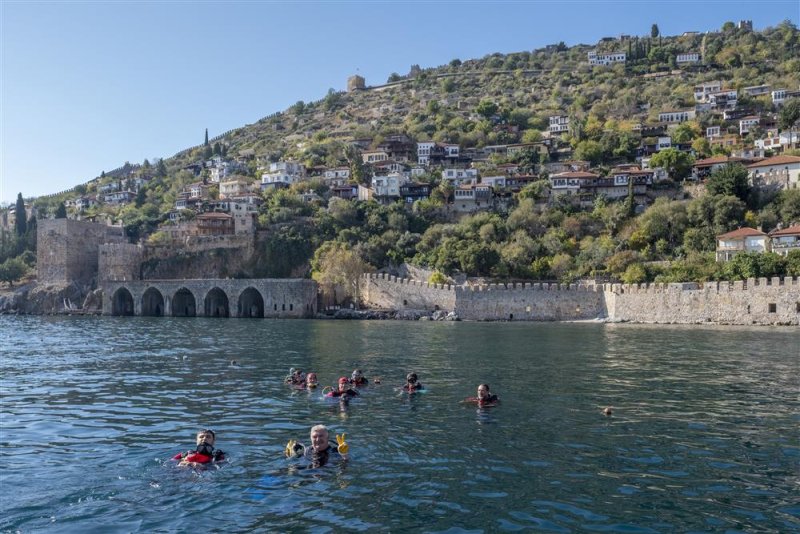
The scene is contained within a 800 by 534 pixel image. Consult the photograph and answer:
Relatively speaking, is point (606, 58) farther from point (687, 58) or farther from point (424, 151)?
point (424, 151)

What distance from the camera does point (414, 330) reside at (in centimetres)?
4531

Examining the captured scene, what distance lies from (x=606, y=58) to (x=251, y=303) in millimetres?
107844

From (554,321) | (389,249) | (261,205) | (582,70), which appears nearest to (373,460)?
(554,321)

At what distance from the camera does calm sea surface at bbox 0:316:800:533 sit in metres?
9.23

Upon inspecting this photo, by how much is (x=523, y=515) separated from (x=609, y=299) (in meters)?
46.7

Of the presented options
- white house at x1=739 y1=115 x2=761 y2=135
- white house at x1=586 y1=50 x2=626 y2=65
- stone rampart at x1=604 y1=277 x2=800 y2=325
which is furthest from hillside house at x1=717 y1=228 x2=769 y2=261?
white house at x1=586 y1=50 x2=626 y2=65

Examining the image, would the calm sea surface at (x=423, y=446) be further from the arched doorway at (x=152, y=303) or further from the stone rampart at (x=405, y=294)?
the arched doorway at (x=152, y=303)

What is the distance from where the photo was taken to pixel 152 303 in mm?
74875

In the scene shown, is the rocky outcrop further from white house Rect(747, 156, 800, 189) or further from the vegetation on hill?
white house Rect(747, 156, 800, 189)

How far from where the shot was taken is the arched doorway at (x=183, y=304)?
238ft

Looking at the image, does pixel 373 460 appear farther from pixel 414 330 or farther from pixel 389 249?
pixel 389 249

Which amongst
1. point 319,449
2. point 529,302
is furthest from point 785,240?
point 319,449

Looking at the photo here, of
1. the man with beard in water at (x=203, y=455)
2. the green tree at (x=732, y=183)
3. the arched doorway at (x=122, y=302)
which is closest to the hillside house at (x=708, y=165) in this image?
the green tree at (x=732, y=183)

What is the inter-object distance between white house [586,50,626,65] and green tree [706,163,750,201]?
281 ft
